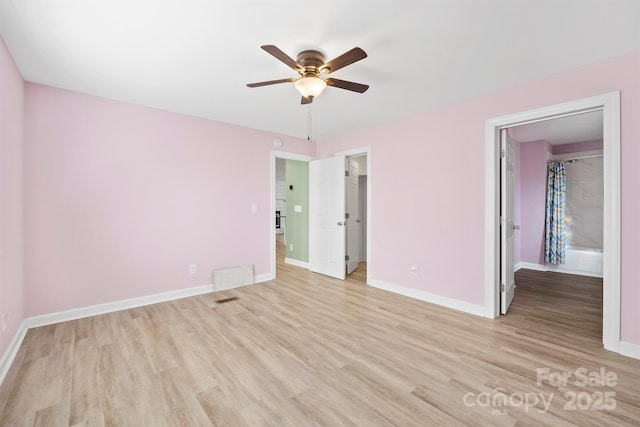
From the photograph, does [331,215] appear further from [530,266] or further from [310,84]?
[530,266]

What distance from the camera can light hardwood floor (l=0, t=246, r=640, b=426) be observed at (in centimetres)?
160

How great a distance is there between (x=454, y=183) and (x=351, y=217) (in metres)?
2.22

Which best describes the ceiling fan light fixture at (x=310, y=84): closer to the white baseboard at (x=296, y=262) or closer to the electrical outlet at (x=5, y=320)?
the electrical outlet at (x=5, y=320)

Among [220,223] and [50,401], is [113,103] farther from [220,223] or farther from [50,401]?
[50,401]

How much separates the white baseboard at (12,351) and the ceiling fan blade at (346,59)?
3320 millimetres

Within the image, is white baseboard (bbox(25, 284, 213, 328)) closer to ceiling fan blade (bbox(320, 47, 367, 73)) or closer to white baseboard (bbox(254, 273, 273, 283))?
white baseboard (bbox(254, 273, 273, 283))

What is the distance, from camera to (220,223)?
4.06 metres

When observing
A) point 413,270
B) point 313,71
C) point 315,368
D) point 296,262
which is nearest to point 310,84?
point 313,71

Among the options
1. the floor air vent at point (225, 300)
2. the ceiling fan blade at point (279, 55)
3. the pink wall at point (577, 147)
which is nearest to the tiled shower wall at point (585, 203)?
the pink wall at point (577, 147)

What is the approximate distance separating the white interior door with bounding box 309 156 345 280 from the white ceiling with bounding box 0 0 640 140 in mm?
1767

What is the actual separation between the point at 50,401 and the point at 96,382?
23 cm

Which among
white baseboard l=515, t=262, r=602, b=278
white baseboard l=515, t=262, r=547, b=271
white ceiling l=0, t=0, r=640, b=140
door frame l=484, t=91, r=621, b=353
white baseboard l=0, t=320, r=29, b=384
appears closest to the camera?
white ceiling l=0, t=0, r=640, b=140

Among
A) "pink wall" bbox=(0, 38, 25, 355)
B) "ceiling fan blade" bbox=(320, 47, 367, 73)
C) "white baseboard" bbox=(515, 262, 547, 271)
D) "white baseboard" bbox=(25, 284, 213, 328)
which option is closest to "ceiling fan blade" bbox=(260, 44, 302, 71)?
"ceiling fan blade" bbox=(320, 47, 367, 73)

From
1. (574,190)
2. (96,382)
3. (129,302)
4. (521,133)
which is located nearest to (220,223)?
(129,302)
